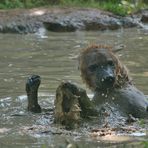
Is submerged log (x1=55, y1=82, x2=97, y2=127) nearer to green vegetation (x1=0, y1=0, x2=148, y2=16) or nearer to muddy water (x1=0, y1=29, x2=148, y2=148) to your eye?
muddy water (x1=0, y1=29, x2=148, y2=148)

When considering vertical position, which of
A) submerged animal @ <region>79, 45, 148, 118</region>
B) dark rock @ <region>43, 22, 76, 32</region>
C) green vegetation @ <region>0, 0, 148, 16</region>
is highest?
submerged animal @ <region>79, 45, 148, 118</region>

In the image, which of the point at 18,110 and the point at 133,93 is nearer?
the point at 133,93

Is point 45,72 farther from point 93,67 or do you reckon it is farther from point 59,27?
point 59,27

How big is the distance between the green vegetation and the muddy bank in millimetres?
1105

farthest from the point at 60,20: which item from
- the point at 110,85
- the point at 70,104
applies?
the point at 70,104

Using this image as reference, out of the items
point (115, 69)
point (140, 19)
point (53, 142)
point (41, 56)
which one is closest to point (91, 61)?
point (115, 69)

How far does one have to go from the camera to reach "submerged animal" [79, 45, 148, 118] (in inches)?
283

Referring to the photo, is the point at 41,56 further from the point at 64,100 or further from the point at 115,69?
the point at 64,100

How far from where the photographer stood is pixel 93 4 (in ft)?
90.3

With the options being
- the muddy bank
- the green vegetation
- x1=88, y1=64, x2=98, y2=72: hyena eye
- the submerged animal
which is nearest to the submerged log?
the submerged animal

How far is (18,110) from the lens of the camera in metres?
8.23

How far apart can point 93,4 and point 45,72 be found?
52.3 feet

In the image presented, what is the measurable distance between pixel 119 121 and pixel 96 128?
19.2 inches

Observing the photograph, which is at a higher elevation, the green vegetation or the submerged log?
the submerged log
